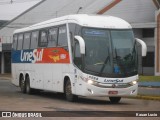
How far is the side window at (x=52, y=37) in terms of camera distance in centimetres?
2298

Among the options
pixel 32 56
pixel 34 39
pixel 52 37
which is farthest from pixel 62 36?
pixel 32 56

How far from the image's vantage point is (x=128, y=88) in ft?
66.1

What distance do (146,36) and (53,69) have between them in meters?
37.4

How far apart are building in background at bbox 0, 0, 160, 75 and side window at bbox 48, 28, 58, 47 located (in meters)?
28.5

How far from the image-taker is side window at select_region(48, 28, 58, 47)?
75.4ft

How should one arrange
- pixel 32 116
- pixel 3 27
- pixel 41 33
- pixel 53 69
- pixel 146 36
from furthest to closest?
1. pixel 3 27
2. pixel 146 36
3. pixel 41 33
4. pixel 53 69
5. pixel 32 116

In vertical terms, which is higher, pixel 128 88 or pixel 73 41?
pixel 73 41

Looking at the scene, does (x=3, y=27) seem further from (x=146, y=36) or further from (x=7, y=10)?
(x=146, y=36)

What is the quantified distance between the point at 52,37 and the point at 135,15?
127 ft

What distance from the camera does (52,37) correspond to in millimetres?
23359

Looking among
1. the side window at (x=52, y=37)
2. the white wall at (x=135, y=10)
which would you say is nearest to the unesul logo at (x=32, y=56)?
the side window at (x=52, y=37)

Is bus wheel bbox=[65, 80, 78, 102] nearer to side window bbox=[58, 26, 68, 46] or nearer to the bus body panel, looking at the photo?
the bus body panel

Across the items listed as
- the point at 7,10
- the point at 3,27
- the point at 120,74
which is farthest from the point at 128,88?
the point at 7,10

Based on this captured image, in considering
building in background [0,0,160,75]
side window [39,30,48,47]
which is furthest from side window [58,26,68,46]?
building in background [0,0,160,75]
